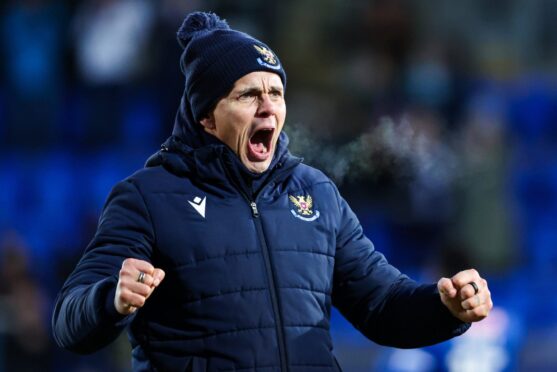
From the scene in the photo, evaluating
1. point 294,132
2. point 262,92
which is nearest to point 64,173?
point 294,132

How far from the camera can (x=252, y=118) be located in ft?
11.5

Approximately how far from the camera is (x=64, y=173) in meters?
8.88

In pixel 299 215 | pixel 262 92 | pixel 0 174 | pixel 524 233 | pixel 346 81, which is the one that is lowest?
pixel 0 174

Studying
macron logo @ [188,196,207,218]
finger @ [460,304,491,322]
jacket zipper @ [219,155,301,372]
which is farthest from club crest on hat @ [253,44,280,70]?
finger @ [460,304,491,322]

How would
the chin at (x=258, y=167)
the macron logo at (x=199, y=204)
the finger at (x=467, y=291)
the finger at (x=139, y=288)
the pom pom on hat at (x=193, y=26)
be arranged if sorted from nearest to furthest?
the finger at (x=139, y=288) → the finger at (x=467, y=291) → the macron logo at (x=199, y=204) → the chin at (x=258, y=167) → the pom pom on hat at (x=193, y=26)

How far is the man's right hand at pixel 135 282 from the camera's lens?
2938mm

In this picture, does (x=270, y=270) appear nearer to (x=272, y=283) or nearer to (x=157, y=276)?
(x=272, y=283)

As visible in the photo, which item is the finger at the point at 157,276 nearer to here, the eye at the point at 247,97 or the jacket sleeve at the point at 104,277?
the jacket sleeve at the point at 104,277

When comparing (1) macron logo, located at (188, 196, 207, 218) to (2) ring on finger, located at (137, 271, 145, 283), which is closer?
(2) ring on finger, located at (137, 271, 145, 283)

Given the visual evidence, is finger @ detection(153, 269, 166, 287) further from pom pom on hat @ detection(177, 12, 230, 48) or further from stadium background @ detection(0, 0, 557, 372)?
stadium background @ detection(0, 0, 557, 372)

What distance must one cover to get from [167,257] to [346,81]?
5.73 m

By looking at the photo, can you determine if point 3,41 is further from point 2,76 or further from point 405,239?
point 405,239

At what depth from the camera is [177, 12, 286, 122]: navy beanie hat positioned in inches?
138

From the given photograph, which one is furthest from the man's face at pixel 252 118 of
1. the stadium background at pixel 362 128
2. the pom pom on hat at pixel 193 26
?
the stadium background at pixel 362 128
